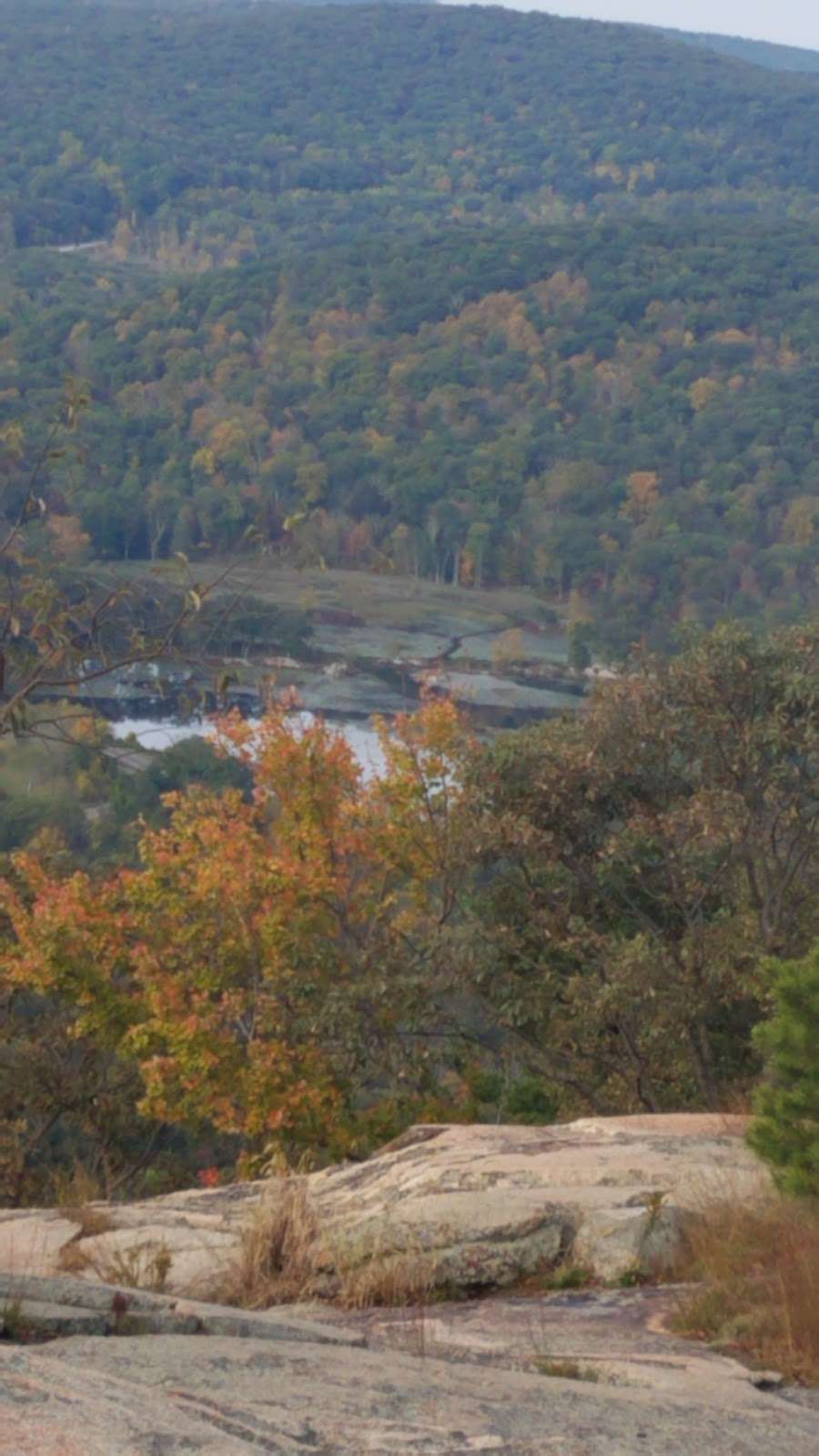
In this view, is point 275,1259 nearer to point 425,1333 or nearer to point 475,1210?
point 475,1210

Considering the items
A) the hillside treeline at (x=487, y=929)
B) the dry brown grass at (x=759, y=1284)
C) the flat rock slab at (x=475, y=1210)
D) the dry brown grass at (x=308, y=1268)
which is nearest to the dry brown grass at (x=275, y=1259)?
the dry brown grass at (x=308, y=1268)

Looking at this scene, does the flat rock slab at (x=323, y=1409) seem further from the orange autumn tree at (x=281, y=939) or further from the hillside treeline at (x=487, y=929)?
the orange autumn tree at (x=281, y=939)

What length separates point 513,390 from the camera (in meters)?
113

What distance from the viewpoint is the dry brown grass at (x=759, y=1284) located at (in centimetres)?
524

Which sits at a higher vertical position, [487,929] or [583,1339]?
[583,1339]

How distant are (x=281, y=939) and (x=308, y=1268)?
8076 mm

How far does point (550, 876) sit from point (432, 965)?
51.2 inches

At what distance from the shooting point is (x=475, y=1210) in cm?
707

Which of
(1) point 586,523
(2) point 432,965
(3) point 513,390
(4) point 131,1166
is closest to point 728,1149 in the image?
(2) point 432,965

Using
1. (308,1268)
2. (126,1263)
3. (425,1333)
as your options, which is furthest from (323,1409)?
(126,1263)

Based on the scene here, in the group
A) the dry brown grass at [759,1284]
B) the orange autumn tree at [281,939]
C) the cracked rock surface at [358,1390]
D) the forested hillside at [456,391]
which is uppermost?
the forested hillside at [456,391]

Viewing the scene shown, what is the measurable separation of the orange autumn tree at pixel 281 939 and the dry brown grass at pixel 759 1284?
6.95 metres

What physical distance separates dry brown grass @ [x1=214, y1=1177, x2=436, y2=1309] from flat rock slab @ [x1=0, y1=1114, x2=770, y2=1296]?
0.04 meters

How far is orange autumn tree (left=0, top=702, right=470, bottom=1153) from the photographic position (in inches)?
546
